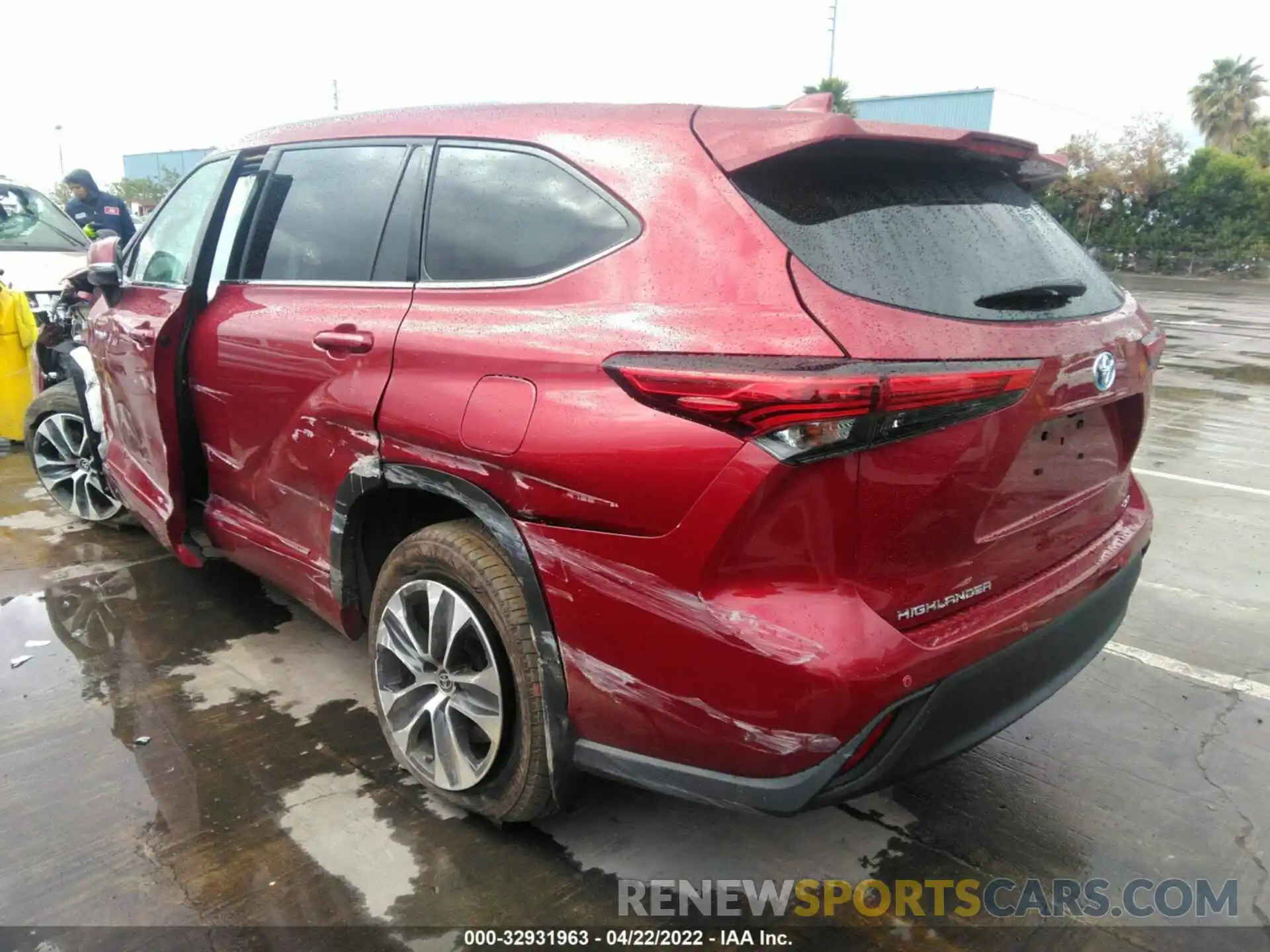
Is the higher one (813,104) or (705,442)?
(813,104)

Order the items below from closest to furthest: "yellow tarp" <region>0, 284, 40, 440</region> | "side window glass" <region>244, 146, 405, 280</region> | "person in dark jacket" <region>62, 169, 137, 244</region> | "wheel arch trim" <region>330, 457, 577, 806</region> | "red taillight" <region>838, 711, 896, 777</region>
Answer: "red taillight" <region>838, 711, 896, 777</region>
"wheel arch trim" <region>330, 457, 577, 806</region>
"side window glass" <region>244, 146, 405, 280</region>
"yellow tarp" <region>0, 284, 40, 440</region>
"person in dark jacket" <region>62, 169, 137, 244</region>

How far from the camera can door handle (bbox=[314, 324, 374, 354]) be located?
2.64 m

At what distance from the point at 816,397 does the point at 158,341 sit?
2.63m

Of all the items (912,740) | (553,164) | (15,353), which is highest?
(553,164)

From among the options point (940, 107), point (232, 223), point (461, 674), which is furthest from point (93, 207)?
point (940, 107)

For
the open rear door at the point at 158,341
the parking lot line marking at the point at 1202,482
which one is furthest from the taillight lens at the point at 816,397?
the parking lot line marking at the point at 1202,482

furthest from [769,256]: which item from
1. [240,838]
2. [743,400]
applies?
[240,838]

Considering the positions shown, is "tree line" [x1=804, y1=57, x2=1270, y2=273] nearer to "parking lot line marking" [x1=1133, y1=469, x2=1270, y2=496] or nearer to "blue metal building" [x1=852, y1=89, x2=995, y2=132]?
"blue metal building" [x1=852, y1=89, x2=995, y2=132]

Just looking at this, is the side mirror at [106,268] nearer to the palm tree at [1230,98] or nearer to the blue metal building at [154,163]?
the palm tree at [1230,98]

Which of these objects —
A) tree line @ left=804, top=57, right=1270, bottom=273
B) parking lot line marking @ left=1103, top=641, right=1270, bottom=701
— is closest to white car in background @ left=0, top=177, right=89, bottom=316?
parking lot line marking @ left=1103, top=641, right=1270, bottom=701

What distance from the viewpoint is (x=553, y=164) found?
2.36m

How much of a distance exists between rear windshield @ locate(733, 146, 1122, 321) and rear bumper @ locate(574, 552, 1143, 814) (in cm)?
79

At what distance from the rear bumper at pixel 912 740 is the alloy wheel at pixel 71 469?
3.79 m

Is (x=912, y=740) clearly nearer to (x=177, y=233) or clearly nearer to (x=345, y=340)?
(x=345, y=340)
